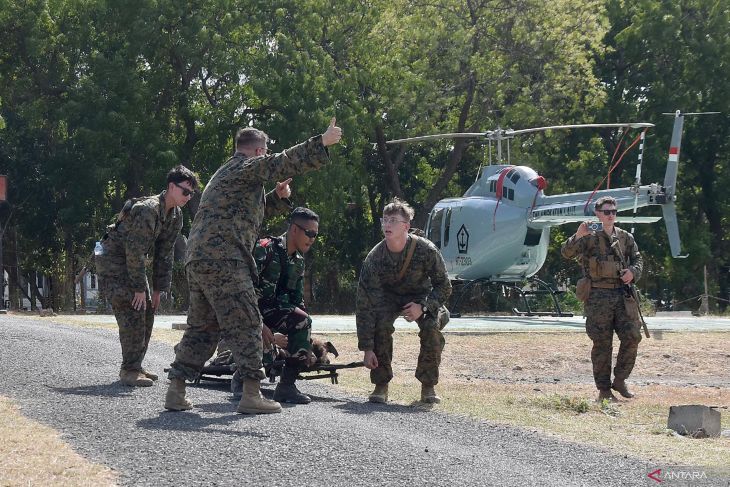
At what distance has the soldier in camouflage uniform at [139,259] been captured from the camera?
33.5ft

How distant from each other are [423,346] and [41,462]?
16.0 ft

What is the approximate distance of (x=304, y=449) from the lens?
7336mm

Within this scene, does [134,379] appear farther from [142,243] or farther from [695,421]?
[695,421]

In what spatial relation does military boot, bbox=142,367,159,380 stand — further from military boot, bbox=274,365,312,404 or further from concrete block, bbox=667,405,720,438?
concrete block, bbox=667,405,720,438

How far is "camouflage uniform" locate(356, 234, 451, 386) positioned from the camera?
10.6m

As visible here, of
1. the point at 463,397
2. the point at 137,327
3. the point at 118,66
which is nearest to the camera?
the point at 137,327

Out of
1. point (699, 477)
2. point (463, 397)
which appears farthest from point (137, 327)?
point (699, 477)

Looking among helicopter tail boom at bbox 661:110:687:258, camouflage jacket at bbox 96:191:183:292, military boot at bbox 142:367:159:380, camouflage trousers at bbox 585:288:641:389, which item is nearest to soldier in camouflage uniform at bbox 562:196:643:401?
camouflage trousers at bbox 585:288:641:389

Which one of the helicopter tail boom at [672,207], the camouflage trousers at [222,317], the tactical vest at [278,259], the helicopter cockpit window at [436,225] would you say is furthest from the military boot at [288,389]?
the helicopter cockpit window at [436,225]

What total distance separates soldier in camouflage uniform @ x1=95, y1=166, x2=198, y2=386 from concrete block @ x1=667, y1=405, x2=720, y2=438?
447 centimetres

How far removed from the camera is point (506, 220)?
1152 inches

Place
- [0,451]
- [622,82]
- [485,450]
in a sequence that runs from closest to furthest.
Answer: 1. [0,451]
2. [485,450]
3. [622,82]

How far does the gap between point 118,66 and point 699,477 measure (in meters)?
35.7

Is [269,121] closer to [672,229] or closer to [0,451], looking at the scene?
[672,229]
